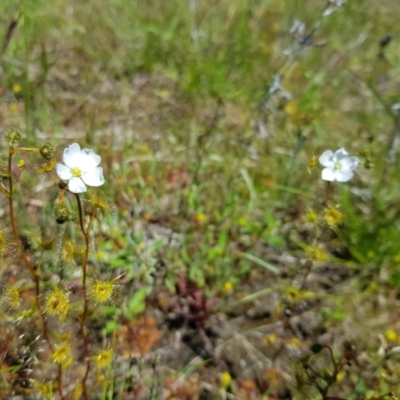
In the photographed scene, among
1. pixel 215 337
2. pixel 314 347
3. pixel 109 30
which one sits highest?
pixel 109 30

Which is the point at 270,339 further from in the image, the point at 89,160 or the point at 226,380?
the point at 89,160

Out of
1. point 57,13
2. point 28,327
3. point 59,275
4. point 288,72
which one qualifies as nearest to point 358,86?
point 288,72

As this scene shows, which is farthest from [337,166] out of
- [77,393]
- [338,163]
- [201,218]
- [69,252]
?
[77,393]

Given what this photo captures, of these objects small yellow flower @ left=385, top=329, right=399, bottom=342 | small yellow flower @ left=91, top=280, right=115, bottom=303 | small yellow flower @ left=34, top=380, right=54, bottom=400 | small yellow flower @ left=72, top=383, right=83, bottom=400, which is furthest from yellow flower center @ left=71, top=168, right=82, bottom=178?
small yellow flower @ left=385, top=329, right=399, bottom=342

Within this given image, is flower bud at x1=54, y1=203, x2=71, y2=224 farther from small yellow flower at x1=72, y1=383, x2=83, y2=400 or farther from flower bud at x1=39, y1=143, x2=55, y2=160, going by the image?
small yellow flower at x1=72, y1=383, x2=83, y2=400

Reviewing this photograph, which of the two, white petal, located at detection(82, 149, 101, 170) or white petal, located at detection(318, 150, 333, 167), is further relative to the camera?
white petal, located at detection(318, 150, 333, 167)

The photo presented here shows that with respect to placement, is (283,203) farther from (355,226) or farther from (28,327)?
(28,327)

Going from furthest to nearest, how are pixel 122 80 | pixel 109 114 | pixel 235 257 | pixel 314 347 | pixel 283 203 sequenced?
pixel 122 80
pixel 109 114
pixel 283 203
pixel 235 257
pixel 314 347
